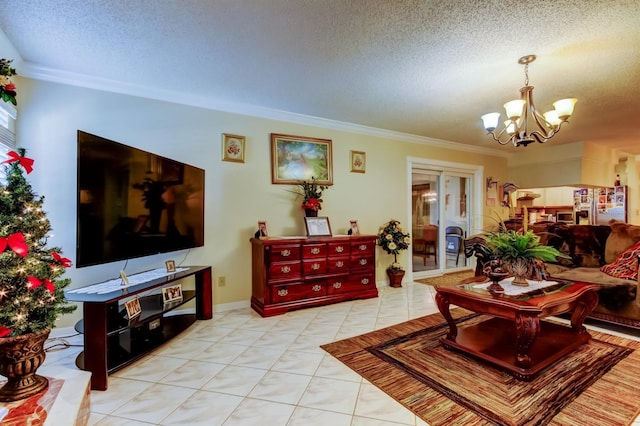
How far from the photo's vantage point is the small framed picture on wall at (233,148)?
3.42 metres

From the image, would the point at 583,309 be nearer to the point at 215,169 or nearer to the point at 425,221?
the point at 425,221

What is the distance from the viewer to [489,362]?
2092 mm

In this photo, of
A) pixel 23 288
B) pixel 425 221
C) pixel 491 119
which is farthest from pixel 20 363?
pixel 425 221

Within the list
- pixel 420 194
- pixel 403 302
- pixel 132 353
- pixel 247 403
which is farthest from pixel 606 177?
pixel 132 353

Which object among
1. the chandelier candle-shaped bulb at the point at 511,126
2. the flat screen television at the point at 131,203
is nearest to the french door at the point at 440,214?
the chandelier candle-shaped bulb at the point at 511,126

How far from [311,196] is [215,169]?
1172 millimetres

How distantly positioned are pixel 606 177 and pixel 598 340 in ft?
15.5

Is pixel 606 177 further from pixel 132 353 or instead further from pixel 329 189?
pixel 132 353

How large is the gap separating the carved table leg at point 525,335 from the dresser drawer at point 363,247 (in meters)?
2.00

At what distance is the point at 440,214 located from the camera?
5.29 meters

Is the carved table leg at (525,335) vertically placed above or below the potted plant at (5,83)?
below

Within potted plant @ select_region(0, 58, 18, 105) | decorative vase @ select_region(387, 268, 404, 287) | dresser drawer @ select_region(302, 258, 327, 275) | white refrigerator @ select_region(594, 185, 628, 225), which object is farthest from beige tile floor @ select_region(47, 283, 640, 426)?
white refrigerator @ select_region(594, 185, 628, 225)

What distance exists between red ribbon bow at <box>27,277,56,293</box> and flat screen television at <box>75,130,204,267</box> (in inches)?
21.4

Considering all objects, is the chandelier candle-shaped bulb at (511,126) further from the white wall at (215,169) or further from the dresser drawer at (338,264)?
the dresser drawer at (338,264)
